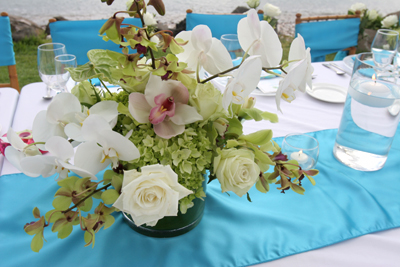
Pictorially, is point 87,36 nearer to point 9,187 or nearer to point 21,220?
Result: point 9,187

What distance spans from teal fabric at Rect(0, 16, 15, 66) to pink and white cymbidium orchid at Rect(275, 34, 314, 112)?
1.50 m

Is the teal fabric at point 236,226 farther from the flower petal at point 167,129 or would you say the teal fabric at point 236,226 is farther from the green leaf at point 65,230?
the flower petal at point 167,129

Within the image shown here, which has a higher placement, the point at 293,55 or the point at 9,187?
the point at 293,55

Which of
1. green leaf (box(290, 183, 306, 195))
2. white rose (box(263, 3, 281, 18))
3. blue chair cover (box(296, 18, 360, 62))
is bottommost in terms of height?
blue chair cover (box(296, 18, 360, 62))

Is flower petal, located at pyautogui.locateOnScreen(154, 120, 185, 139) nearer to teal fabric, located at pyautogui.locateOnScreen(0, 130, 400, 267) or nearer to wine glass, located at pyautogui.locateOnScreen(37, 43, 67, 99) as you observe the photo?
teal fabric, located at pyautogui.locateOnScreen(0, 130, 400, 267)

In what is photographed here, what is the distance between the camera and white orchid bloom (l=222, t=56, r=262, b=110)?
16.2 inches

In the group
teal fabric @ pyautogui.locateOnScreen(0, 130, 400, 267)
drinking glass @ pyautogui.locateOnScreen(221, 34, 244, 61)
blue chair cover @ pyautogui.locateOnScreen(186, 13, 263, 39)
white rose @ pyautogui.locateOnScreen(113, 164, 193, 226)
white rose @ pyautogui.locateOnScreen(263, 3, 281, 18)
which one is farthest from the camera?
white rose @ pyautogui.locateOnScreen(263, 3, 281, 18)

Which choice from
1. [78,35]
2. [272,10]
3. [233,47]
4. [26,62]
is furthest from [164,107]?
[26,62]

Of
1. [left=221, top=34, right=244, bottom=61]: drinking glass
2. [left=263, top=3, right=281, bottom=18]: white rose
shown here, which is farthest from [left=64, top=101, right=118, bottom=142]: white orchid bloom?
[left=263, top=3, right=281, bottom=18]: white rose

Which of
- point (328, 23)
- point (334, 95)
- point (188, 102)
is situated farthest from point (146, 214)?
point (328, 23)

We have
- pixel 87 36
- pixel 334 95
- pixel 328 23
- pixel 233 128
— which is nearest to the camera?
pixel 233 128

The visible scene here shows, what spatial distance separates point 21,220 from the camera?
2.12 ft

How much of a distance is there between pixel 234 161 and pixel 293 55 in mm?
182

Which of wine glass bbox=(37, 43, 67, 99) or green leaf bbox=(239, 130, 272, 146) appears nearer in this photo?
green leaf bbox=(239, 130, 272, 146)
